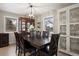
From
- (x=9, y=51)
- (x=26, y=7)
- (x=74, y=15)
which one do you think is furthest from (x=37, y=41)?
(x=74, y=15)

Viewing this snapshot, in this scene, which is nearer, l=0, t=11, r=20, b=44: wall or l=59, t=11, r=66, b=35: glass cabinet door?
l=0, t=11, r=20, b=44: wall

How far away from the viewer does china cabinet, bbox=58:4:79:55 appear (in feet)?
5.51

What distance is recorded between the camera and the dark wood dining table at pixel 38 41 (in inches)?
65.2

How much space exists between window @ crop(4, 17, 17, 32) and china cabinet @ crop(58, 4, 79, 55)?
0.84m

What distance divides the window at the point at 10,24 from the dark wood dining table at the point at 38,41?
28 centimetres

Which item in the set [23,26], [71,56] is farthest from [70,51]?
[23,26]

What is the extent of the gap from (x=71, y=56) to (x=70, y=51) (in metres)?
0.10

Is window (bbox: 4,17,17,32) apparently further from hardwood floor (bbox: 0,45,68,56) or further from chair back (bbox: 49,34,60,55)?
chair back (bbox: 49,34,60,55)

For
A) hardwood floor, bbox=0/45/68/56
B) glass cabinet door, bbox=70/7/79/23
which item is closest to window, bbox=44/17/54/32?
glass cabinet door, bbox=70/7/79/23

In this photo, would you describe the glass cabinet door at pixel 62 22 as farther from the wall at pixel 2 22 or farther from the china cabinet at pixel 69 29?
the wall at pixel 2 22

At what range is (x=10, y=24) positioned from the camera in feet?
5.64

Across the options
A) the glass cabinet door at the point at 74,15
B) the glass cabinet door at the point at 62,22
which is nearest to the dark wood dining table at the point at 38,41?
the glass cabinet door at the point at 62,22

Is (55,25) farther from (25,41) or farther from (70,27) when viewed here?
(25,41)

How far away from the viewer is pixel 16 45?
171 cm
